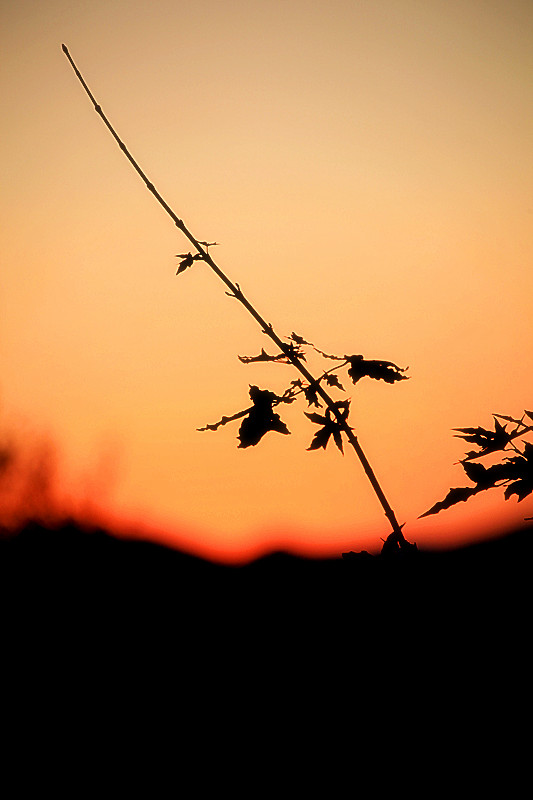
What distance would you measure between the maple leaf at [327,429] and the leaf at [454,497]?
51 centimetres

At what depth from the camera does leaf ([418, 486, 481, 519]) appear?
7.96 ft

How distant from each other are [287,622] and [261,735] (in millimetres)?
2621

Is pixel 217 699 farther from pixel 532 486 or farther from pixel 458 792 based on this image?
pixel 532 486

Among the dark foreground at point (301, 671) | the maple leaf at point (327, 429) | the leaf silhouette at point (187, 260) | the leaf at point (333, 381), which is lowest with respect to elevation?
the dark foreground at point (301, 671)

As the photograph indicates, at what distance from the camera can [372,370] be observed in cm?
261

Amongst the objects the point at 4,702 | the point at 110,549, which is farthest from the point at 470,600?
the point at 110,549

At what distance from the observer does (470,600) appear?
265cm

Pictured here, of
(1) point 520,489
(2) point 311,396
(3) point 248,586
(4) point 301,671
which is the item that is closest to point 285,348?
(2) point 311,396

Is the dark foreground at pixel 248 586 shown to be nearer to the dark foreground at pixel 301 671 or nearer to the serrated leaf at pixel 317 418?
the dark foreground at pixel 301 671

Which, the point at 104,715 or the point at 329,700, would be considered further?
the point at 104,715

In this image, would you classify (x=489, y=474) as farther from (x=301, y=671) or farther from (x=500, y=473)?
(x=301, y=671)

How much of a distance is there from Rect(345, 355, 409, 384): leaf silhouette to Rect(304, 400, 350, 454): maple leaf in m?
0.29

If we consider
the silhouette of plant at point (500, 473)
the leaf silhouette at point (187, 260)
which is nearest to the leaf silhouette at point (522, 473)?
the silhouette of plant at point (500, 473)

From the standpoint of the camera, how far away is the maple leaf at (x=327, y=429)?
230 cm
